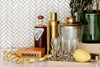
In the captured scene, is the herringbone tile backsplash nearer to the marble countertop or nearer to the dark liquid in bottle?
the dark liquid in bottle

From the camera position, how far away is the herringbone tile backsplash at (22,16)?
1.49 meters

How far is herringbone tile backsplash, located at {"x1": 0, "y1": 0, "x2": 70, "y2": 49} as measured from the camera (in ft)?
4.89

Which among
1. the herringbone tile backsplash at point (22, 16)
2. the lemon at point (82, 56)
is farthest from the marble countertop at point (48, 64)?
the herringbone tile backsplash at point (22, 16)

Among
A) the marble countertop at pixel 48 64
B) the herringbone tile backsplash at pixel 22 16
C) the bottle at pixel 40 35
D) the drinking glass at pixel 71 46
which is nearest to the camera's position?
the marble countertop at pixel 48 64

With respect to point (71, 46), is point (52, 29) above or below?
above

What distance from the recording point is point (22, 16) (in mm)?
1532

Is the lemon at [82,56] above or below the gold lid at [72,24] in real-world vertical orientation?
below

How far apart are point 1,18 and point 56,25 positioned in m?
0.61

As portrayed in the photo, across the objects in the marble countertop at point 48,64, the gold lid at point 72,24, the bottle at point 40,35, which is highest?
the gold lid at point 72,24

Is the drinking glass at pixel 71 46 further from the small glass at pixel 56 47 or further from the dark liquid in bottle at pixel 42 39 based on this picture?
the dark liquid in bottle at pixel 42 39

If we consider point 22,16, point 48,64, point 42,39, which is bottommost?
point 48,64

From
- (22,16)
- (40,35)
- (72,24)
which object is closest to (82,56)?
(72,24)

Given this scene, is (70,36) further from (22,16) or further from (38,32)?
(22,16)

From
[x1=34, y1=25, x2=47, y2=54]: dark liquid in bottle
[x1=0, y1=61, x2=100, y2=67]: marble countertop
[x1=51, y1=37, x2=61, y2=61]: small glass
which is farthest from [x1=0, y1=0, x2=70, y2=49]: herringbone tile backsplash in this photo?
[x1=0, y1=61, x2=100, y2=67]: marble countertop
